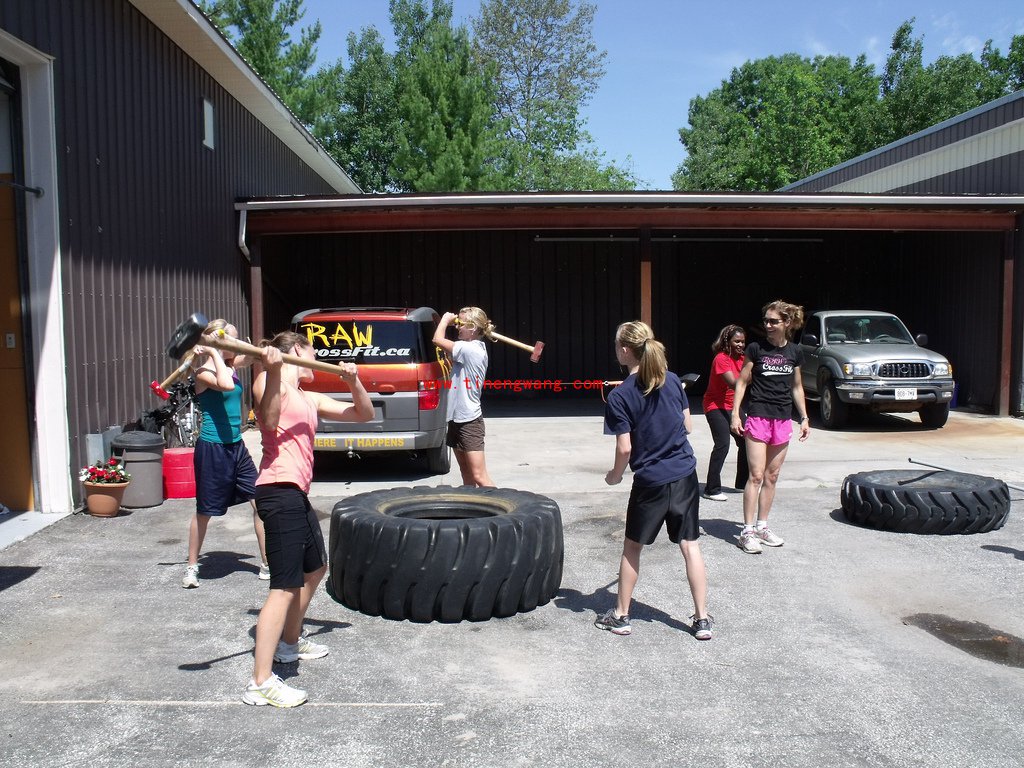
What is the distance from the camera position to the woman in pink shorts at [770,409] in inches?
260

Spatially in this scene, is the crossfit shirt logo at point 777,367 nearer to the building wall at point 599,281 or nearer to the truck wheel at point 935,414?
the truck wheel at point 935,414

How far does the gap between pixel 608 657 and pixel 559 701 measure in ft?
2.03

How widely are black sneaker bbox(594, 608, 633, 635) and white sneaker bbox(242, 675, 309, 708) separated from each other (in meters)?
1.74

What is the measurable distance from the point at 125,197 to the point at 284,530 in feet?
22.8

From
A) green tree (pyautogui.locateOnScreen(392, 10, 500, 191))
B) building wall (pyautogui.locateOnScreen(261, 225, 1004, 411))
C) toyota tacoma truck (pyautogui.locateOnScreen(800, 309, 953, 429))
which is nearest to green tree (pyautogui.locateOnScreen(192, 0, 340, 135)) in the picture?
green tree (pyautogui.locateOnScreen(392, 10, 500, 191))

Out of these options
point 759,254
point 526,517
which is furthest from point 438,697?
Result: point 759,254

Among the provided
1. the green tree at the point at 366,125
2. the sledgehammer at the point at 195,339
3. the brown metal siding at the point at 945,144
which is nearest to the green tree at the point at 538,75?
the green tree at the point at 366,125

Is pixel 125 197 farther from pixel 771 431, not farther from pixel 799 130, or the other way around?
pixel 799 130

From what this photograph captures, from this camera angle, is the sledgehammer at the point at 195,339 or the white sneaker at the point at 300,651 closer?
the sledgehammer at the point at 195,339

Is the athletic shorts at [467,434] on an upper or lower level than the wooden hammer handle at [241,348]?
lower

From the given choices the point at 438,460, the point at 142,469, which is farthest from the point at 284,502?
the point at 438,460

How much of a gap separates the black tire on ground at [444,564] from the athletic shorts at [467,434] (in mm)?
1687

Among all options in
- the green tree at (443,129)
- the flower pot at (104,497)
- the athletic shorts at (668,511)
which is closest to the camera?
the athletic shorts at (668,511)

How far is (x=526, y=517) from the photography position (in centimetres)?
528
